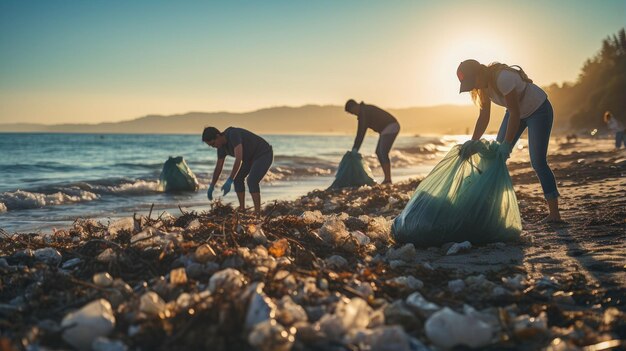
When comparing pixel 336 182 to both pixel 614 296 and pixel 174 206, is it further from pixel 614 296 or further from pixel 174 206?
pixel 614 296

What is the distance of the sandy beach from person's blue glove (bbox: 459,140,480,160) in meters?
0.71

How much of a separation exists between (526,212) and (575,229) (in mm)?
1132

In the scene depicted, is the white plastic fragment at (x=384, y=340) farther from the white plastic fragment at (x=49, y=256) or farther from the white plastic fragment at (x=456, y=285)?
the white plastic fragment at (x=49, y=256)

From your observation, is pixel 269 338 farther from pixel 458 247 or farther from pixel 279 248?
pixel 458 247

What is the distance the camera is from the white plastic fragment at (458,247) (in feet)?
12.0

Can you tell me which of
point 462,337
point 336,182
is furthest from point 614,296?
point 336,182

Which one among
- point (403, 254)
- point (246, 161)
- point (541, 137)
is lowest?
point (403, 254)

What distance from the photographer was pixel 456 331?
1.90m

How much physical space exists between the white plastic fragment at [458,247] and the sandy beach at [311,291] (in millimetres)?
28

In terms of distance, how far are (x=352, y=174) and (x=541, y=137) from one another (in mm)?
5071

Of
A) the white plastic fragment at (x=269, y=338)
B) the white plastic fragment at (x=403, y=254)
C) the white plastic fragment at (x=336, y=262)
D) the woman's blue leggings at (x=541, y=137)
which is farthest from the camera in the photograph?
the woman's blue leggings at (x=541, y=137)

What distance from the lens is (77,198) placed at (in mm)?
9711

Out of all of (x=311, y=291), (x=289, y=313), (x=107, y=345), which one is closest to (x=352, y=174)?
(x=311, y=291)

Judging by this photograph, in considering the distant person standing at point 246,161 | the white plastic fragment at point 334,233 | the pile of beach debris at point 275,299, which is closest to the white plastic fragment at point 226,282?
the pile of beach debris at point 275,299
